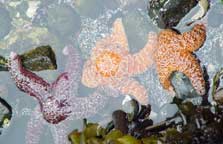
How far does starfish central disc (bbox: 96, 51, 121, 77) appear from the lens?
199cm

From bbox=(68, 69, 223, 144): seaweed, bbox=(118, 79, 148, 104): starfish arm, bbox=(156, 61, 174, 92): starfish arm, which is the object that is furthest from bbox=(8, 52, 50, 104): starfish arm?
bbox=(156, 61, 174, 92): starfish arm

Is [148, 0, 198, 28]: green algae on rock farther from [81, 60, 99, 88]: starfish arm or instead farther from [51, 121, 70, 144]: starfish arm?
[51, 121, 70, 144]: starfish arm

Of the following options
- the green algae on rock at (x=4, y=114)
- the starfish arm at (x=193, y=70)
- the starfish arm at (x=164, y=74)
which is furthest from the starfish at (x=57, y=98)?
the starfish arm at (x=193, y=70)

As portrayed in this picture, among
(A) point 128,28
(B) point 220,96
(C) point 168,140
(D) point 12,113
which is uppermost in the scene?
(A) point 128,28

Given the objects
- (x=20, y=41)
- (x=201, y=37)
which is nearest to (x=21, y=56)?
(x=20, y=41)

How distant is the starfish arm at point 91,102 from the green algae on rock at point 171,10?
1.37 ft

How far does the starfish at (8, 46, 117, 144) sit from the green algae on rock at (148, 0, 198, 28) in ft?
1.40

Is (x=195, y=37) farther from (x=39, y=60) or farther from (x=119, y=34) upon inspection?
(x=39, y=60)

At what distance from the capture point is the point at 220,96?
188 cm

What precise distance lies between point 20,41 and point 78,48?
1.00 ft

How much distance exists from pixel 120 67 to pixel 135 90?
13 centimetres

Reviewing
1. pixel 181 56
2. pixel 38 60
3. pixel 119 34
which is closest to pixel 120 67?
pixel 119 34

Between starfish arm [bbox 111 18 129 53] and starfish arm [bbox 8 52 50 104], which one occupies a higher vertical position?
starfish arm [bbox 111 18 129 53]

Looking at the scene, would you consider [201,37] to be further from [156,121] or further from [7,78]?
[7,78]
